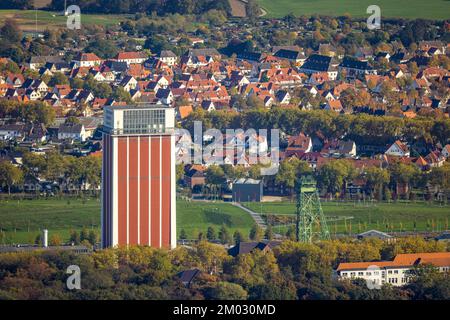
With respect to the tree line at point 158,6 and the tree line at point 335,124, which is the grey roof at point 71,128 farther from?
the tree line at point 158,6

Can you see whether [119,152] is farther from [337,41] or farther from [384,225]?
[337,41]

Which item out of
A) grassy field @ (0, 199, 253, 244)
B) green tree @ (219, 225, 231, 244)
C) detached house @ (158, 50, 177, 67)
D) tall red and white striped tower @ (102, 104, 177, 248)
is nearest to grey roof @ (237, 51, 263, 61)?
detached house @ (158, 50, 177, 67)

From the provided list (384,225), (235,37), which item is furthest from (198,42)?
(384,225)

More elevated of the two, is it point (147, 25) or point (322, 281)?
point (147, 25)

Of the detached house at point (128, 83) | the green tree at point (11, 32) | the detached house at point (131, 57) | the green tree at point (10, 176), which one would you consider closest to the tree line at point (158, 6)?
the green tree at point (11, 32)

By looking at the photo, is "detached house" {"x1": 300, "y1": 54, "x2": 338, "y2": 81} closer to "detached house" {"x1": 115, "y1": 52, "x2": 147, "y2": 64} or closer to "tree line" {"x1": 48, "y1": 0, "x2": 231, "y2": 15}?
"detached house" {"x1": 115, "y1": 52, "x2": 147, "y2": 64}

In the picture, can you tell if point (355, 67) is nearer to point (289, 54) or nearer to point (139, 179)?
point (289, 54)
